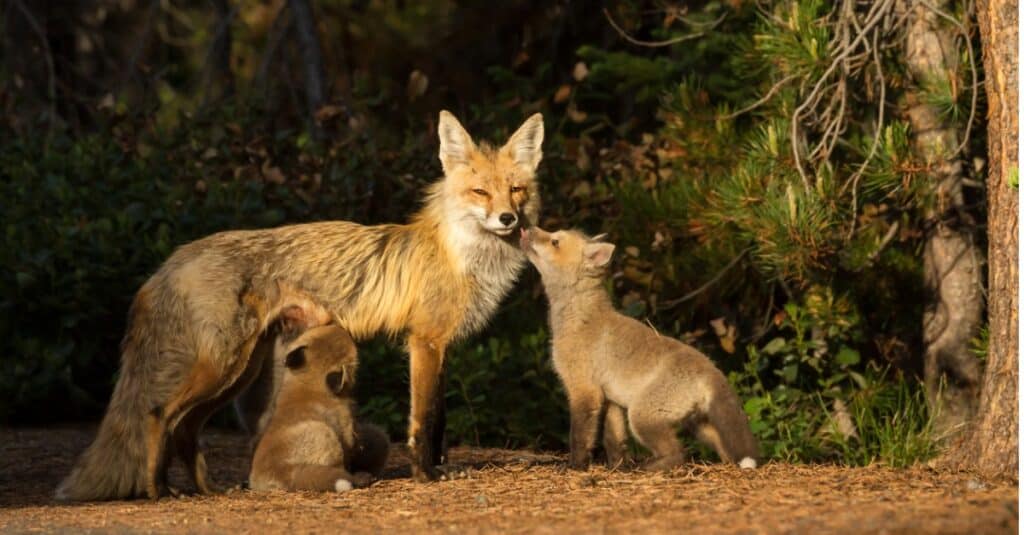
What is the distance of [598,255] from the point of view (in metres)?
7.56

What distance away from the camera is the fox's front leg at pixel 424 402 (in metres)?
7.25

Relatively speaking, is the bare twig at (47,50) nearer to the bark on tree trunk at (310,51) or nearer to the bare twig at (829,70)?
the bark on tree trunk at (310,51)

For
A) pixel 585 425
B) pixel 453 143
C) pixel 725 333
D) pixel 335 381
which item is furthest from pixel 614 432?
pixel 725 333

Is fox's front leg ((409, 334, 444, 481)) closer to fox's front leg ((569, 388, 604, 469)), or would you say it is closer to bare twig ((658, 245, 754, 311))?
fox's front leg ((569, 388, 604, 469))

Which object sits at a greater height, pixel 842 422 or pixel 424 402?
pixel 424 402

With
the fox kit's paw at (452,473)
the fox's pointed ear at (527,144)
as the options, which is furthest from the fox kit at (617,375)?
the fox kit's paw at (452,473)

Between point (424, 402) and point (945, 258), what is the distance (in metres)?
4.17

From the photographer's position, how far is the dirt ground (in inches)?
204

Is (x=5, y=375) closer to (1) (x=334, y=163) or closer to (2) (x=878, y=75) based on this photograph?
(1) (x=334, y=163)

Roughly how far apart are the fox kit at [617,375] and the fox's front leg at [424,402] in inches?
27.2

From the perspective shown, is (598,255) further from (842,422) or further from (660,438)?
(842,422)

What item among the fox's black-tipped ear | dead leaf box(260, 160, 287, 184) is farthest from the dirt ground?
dead leaf box(260, 160, 287, 184)

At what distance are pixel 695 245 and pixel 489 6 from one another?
4248 mm

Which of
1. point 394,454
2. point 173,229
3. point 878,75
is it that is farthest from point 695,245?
point 173,229
